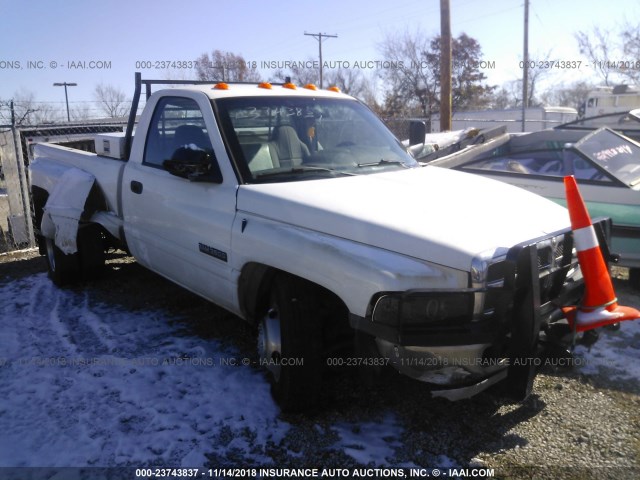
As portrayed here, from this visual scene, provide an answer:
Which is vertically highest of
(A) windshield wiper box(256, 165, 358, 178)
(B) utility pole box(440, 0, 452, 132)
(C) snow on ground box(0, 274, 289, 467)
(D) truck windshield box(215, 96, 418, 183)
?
(B) utility pole box(440, 0, 452, 132)

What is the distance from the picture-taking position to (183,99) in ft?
14.5

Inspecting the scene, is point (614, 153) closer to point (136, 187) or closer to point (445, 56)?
point (136, 187)

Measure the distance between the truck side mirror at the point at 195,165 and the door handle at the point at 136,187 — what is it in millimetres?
855

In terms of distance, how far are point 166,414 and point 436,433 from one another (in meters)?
1.63

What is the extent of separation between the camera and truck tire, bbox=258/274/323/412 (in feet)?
10.7

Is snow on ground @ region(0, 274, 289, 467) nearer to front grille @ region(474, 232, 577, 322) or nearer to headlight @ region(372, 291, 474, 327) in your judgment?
headlight @ region(372, 291, 474, 327)

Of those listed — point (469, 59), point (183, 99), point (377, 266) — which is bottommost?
point (377, 266)

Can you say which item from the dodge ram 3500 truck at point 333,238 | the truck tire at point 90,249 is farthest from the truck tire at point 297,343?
the truck tire at point 90,249

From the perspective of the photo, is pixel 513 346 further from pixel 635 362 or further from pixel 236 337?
pixel 236 337

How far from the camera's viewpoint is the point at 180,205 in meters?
4.18

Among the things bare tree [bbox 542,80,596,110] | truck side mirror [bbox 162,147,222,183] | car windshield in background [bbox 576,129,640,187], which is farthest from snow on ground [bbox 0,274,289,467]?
bare tree [bbox 542,80,596,110]

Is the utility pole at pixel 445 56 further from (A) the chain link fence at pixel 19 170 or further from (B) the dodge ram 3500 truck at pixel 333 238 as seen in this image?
(B) the dodge ram 3500 truck at pixel 333 238

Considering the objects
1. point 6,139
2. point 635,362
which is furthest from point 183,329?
point 6,139

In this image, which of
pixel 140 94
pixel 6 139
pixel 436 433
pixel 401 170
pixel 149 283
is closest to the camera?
pixel 436 433
